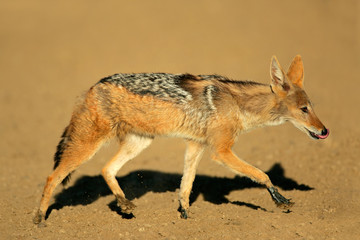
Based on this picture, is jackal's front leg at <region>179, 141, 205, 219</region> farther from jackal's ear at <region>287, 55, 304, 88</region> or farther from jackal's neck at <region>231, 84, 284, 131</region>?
jackal's ear at <region>287, 55, 304, 88</region>

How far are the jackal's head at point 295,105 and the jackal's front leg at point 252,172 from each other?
1129 millimetres

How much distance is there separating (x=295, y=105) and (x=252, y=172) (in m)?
1.35

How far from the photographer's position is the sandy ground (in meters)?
7.30

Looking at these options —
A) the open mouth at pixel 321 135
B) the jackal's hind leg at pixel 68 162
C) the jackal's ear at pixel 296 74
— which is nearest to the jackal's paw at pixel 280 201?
the open mouth at pixel 321 135

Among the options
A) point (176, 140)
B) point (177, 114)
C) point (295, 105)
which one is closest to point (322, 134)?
point (295, 105)

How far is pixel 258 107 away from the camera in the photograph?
771 centimetres

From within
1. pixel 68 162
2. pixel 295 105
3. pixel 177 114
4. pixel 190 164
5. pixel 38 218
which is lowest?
pixel 38 218

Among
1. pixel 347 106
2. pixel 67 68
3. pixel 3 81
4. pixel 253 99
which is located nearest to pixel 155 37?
pixel 67 68

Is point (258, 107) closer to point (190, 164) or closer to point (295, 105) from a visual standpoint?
point (295, 105)

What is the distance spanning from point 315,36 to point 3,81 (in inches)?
510

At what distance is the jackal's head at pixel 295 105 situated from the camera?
746 centimetres

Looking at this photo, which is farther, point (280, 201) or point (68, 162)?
point (68, 162)

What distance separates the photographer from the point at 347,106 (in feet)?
46.6

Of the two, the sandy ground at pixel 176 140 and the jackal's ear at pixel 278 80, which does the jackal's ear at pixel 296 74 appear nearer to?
the jackal's ear at pixel 278 80
